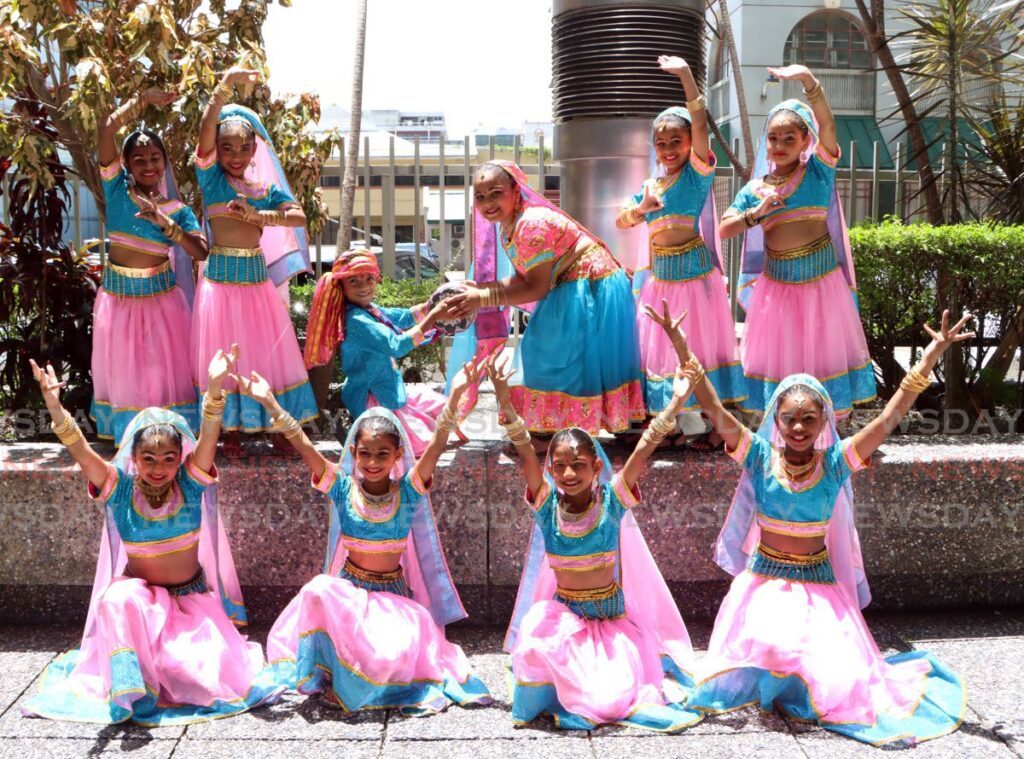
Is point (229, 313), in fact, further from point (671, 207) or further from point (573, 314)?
point (671, 207)

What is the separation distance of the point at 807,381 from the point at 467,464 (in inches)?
56.0

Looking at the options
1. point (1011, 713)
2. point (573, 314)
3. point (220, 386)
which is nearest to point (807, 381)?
point (573, 314)

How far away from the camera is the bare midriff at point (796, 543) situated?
390cm

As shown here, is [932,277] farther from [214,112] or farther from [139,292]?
[139,292]

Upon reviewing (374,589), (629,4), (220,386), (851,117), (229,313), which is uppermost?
(851,117)

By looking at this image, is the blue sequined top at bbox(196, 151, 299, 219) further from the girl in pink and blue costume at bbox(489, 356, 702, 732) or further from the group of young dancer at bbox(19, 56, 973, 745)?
the girl in pink and blue costume at bbox(489, 356, 702, 732)

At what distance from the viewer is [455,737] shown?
137 inches

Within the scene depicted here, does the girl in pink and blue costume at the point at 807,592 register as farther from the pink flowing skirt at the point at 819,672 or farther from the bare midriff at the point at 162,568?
the bare midriff at the point at 162,568

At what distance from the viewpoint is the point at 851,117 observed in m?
19.8

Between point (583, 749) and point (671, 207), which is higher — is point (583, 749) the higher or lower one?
the lower one

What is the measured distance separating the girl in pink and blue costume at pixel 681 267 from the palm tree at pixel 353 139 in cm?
196

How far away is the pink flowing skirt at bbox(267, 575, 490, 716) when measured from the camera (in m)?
3.65

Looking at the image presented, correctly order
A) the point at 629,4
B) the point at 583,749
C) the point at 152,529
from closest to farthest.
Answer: the point at 583,749 → the point at 152,529 → the point at 629,4

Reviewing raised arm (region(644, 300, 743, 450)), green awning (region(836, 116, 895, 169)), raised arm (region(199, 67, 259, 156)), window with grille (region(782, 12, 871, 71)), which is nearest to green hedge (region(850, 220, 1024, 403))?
raised arm (region(644, 300, 743, 450))
